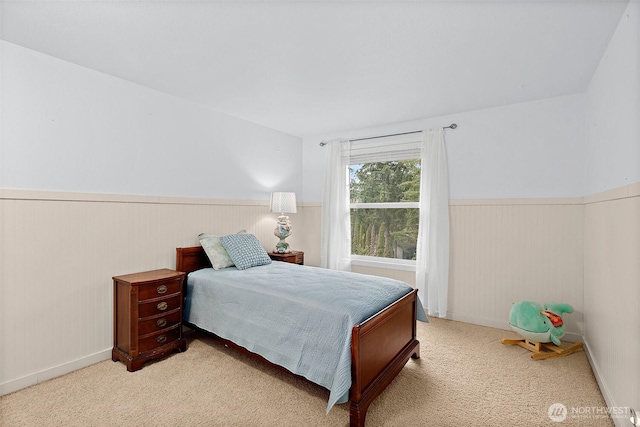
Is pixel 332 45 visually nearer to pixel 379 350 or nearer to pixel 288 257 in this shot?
pixel 379 350

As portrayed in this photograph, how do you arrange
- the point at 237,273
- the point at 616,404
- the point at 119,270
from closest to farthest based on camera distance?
the point at 616,404 → the point at 119,270 → the point at 237,273

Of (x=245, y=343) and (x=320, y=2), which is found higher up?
(x=320, y=2)

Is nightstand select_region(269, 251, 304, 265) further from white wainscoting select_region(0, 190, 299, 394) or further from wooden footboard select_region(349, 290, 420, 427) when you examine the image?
wooden footboard select_region(349, 290, 420, 427)

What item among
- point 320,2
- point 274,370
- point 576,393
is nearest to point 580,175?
point 576,393

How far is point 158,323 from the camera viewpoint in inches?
101

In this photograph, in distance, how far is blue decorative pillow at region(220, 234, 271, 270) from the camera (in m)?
3.11

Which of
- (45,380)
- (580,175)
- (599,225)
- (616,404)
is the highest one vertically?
(580,175)

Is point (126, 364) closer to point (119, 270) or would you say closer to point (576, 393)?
point (119, 270)

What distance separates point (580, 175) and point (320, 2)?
2929 mm

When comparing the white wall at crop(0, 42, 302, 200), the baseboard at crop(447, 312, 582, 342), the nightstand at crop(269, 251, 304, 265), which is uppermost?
the white wall at crop(0, 42, 302, 200)

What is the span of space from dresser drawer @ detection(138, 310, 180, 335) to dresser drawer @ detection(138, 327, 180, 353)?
5 centimetres

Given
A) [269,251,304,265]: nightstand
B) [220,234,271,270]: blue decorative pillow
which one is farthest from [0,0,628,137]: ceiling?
[269,251,304,265]: nightstand

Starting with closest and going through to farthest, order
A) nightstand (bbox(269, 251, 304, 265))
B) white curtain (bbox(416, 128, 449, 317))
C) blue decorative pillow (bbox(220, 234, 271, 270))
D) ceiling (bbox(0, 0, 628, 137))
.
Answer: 1. ceiling (bbox(0, 0, 628, 137))
2. blue decorative pillow (bbox(220, 234, 271, 270))
3. white curtain (bbox(416, 128, 449, 317))
4. nightstand (bbox(269, 251, 304, 265))

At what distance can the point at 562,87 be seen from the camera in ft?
9.18
